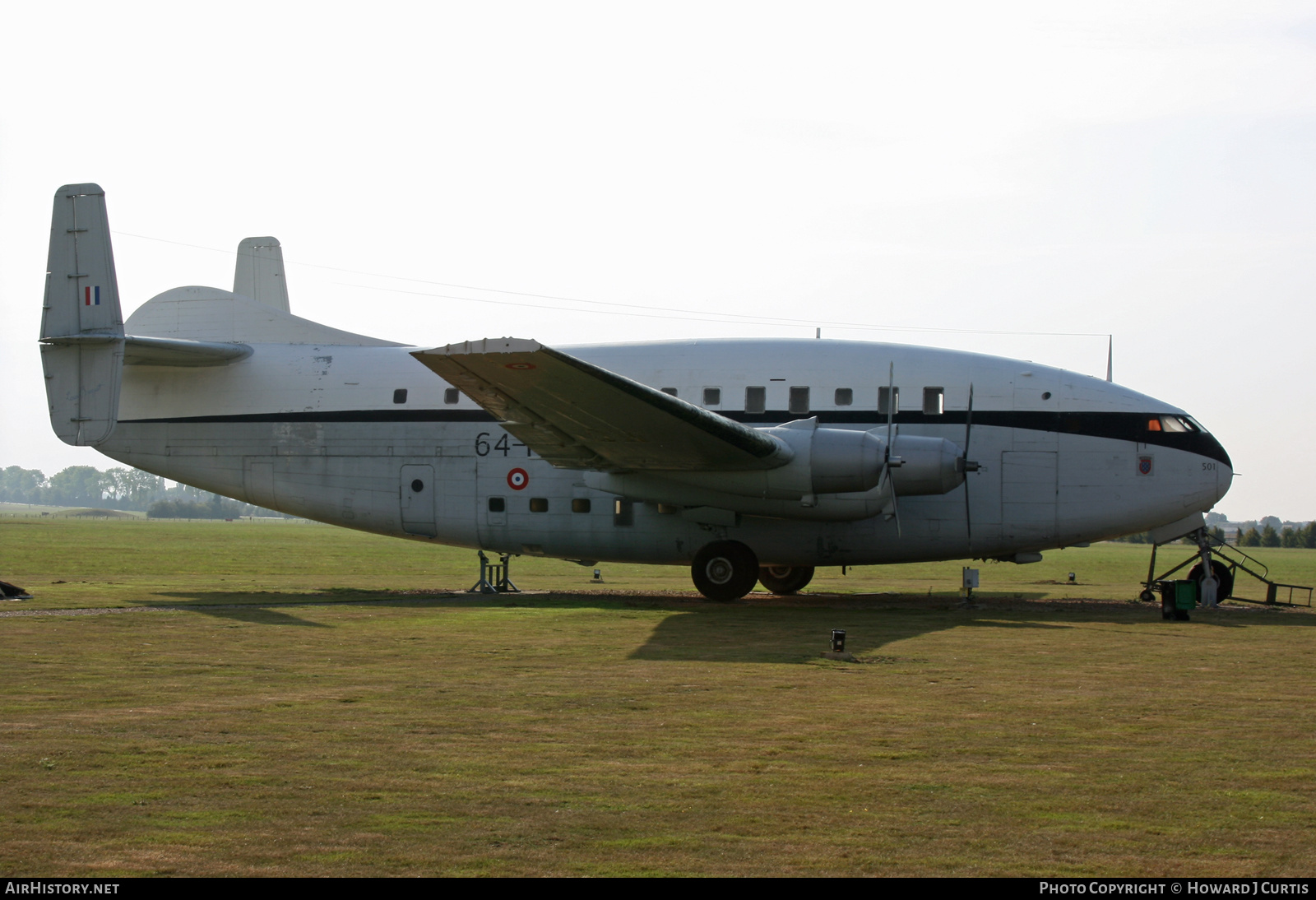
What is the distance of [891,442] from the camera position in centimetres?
2017

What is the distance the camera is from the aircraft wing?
1590cm

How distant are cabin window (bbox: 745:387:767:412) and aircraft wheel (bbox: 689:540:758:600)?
8.47 ft

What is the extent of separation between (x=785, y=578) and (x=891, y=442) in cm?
555

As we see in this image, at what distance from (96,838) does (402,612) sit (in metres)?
13.2

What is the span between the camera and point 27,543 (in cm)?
5409

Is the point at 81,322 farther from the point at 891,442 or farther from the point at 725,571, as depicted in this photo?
the point at 891,442

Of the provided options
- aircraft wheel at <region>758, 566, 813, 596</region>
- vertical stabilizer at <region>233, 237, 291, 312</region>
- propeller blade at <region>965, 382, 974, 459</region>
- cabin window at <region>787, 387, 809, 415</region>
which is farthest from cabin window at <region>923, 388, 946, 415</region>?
vertical stabilizer at <region>233, 237, 291, 312</region>

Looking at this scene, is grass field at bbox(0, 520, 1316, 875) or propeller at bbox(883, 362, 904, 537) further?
propeller at bbox(883, 362, 904, 537)

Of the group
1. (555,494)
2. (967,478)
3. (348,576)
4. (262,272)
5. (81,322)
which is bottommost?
(348,576)

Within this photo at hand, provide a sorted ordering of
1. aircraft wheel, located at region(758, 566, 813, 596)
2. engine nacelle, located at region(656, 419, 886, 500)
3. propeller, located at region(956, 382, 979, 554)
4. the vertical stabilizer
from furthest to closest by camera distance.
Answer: the vertical stabilizer < aircraft wheel, located at region(758, 566, 813, 596) < propeller, located at region(956, 382, 979, 554) < engine nacelle, located at region(656, 419, 886, 500)

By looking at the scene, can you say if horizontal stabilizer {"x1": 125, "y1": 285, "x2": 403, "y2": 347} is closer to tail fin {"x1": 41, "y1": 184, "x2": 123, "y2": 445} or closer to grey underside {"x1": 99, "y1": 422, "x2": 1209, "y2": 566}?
grey underside {"x1": 99, "y1": 422, "x2": 1209, "y2": 566}

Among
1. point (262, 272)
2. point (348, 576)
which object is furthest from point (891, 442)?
point (348, 576)

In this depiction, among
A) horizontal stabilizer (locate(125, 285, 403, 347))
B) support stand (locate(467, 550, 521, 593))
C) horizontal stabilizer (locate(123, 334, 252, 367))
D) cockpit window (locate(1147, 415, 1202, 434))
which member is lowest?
support stand (locate(467, 550, 521, 593))

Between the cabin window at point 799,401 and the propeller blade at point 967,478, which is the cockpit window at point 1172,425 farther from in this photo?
the cabin window at point 799,401
